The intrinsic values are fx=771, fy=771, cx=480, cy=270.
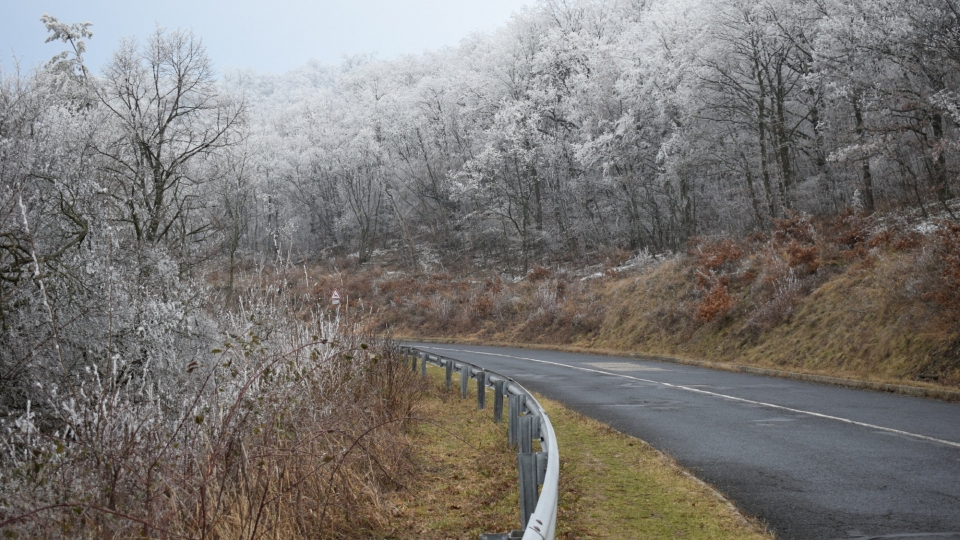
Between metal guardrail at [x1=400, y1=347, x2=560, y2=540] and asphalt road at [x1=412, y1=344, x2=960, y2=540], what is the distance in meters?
1.85

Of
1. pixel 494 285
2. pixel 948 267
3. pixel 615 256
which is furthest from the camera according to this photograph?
pixel 494 285

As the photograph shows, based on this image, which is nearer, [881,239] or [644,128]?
[881,239]

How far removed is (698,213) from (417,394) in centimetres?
2924

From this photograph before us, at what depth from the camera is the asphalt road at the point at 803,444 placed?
6465 millimetres

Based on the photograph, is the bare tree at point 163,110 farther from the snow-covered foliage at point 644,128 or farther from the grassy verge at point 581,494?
the grassy verge at point 581,494

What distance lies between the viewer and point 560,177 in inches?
1759

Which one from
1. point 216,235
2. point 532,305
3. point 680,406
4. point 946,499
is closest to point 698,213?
point 532,305

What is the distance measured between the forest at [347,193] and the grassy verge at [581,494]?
1.93 ft

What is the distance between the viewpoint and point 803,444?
31.1 ft

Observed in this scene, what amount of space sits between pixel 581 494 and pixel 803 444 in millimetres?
3571

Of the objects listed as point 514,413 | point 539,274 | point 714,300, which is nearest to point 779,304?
point 714,300

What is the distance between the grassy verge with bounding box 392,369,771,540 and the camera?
6.45 metres

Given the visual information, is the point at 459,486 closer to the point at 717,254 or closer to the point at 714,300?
the point at 714,300

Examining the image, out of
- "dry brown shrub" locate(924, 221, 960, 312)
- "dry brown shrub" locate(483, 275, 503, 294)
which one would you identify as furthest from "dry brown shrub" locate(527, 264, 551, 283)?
"dry brown shrub" locate(924, 221, 960, 312)
